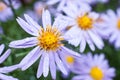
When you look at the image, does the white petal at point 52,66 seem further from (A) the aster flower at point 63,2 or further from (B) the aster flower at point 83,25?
(A) the aster flower at point 63,2

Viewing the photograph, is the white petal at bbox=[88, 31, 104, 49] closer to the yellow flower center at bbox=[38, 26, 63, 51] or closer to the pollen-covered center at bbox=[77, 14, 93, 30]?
the pollen-covered center at bbox=[77, 14, 93, 30]

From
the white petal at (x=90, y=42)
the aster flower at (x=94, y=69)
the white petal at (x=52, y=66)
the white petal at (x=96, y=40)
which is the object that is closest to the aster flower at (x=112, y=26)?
the aster flower at (x=94, y=69)

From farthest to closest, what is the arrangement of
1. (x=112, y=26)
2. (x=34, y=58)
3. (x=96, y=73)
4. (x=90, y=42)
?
(x=112, y=26), (x=96, y=73), (x=90, y=42), (x=34, y=58)

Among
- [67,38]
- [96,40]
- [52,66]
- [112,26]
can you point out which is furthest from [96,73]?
[52,66]


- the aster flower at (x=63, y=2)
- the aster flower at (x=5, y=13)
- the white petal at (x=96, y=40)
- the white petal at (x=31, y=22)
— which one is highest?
the aster flower at (x=5, y=13)

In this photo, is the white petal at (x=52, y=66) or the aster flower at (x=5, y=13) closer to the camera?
the white petal at (x=52, y=66)

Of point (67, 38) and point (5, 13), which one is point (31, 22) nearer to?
point (67, 38)

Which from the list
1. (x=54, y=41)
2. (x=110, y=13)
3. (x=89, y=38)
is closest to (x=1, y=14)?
(x=110, y=13)
